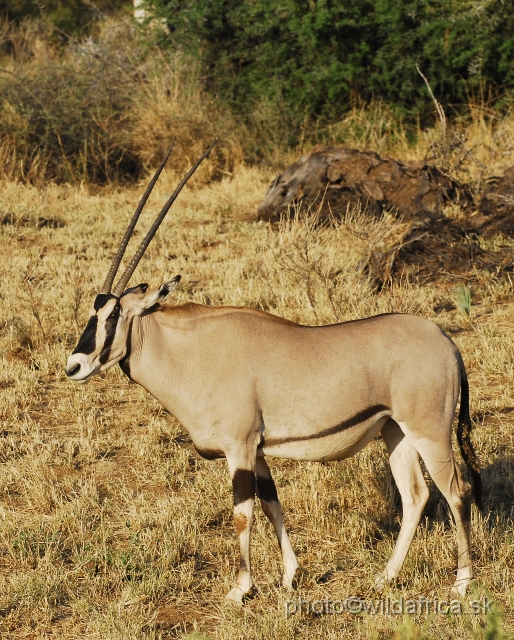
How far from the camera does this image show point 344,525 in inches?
219

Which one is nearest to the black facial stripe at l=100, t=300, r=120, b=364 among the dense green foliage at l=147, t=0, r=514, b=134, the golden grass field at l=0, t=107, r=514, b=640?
the golden grass field at l=0, t=107, r=514, b=640

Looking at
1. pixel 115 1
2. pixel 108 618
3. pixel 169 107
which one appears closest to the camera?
pixel 108 618

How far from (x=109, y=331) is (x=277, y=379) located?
0.90 metres

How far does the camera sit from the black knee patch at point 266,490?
4969mm

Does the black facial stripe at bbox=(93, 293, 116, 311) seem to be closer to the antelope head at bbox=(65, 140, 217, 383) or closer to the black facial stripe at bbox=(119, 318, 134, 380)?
the antelope head at bbox=(65, 140, 217, 383)

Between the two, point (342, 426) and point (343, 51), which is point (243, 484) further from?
point (343, 51)

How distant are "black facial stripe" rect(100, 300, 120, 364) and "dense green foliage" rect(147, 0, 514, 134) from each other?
1219cm

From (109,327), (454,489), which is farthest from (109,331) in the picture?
(454,489)

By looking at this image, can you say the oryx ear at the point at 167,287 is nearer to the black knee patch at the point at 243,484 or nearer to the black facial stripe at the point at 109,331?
the black facial stripe at the point at 109,331

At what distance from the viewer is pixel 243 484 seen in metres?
4.59

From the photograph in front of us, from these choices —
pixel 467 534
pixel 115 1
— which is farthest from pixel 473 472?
pixel 115 1

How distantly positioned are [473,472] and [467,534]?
0.41 m

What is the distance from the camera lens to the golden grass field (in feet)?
15.3

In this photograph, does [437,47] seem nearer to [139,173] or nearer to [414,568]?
[139,173]
